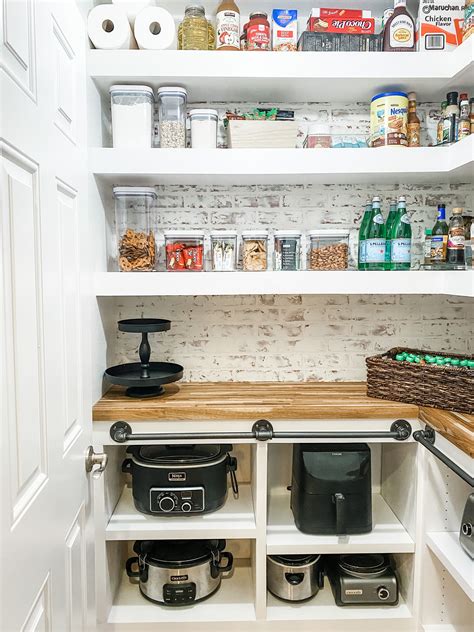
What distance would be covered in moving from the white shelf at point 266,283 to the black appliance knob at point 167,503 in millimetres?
757

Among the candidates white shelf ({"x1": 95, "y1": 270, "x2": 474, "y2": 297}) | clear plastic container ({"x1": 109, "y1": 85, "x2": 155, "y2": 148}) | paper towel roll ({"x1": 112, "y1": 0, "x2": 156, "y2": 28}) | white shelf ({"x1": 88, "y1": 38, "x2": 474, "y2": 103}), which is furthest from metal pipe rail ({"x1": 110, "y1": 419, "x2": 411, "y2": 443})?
paper towel roll ({"x1": 112, "y1": 0, "x2": 156, "y2": 28})

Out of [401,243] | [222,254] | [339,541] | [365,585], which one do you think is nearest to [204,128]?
[222,254]

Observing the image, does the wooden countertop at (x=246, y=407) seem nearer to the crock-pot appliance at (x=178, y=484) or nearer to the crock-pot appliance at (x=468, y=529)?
the crock-pot appliance at (x=178, y=484)

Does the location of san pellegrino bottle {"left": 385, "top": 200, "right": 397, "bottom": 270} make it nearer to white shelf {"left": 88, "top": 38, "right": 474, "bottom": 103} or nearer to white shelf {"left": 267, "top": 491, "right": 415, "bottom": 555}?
white shelf {"left": 88, "top": 38, "right": 474, "bottom": 103}

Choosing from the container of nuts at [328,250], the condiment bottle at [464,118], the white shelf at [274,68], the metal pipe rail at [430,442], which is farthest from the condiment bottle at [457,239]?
the metal pipe rail at [430,442]

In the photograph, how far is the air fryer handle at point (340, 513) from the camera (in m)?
1.80

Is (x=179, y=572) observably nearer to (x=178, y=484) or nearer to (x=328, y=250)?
(x=178, y=484)

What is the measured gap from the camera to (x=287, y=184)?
7.22 feet

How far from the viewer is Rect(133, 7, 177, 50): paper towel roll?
188cm

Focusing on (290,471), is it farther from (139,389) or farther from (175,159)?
(175,159)

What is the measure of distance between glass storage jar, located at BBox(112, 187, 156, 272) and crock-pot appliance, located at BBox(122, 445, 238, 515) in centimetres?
75

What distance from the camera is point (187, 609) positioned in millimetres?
1930

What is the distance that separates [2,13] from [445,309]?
2004mm

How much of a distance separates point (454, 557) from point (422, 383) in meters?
0.58
